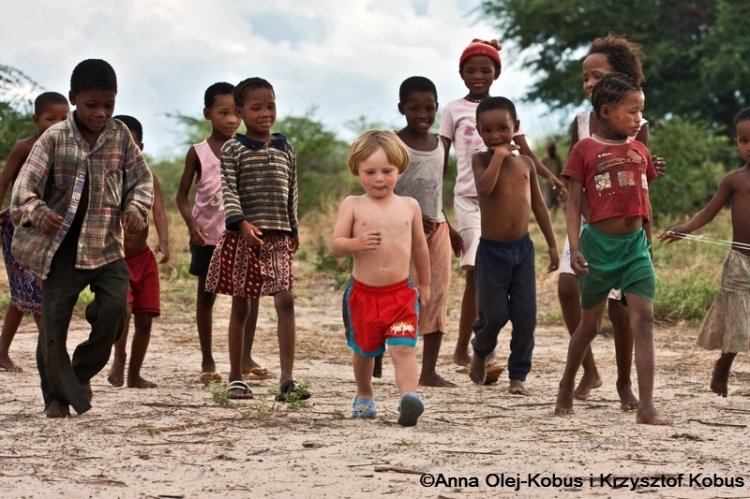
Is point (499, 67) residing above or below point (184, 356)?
above

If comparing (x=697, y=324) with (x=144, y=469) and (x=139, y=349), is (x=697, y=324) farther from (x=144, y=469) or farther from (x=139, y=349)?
(x=144, y=469)

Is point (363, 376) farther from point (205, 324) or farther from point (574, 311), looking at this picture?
point (205, 324)

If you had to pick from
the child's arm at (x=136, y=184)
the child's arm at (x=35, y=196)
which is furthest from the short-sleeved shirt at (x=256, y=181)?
the child's arm at (x=35, y=196)

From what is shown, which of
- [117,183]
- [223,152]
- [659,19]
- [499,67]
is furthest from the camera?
[659,19]

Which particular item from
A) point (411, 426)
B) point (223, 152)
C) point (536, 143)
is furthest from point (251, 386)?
point (536, 143)

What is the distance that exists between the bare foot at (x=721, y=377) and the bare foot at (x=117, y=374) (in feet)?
10.6

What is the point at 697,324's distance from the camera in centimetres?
1010

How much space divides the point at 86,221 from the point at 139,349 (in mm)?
1463

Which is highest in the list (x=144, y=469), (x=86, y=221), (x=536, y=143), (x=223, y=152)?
(x=536, y=143)

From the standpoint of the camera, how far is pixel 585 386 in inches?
269

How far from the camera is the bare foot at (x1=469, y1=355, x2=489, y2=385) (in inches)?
286

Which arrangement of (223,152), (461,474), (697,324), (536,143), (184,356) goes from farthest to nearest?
(536,143)
(697,324)
(184,356)
(223,152)
(461,474)

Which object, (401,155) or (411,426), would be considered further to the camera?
(401,155)

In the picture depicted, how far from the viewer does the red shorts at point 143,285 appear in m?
7.30
